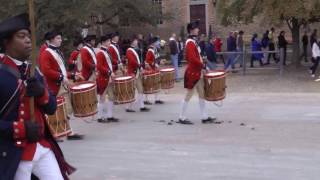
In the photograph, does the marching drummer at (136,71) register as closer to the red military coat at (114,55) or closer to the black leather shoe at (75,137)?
the red military coat at (114,55)

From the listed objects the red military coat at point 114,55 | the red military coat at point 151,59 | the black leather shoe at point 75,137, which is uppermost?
the red military coat at point 114,55

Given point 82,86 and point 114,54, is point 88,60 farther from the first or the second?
point 82,86

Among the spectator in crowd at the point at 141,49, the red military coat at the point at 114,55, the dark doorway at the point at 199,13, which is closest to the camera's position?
the red military coat at the point at 114,55

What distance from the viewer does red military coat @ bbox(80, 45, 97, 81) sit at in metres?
12.1

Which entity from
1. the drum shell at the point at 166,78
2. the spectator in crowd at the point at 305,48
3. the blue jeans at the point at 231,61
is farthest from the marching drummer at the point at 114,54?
the spectator in crowd at the point at 305,48

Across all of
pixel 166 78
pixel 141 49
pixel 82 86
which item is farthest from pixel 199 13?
pixel 82 86

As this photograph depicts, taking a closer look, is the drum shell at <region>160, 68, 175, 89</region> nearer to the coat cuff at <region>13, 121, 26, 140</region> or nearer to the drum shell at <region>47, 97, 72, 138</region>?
the drum shell at <region>47, 97, 72, 138</region>

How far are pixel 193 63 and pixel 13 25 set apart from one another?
25.0 ft

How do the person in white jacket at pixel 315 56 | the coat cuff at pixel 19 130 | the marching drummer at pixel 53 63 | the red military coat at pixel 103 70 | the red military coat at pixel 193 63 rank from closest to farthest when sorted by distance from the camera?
the coat cuff at pixel 19 130, the marching drummer at pixel 53 63, the red military coat at pixel 193 63, the red military coat at pixel 103 70, the person in white jacket at pixel 315 56

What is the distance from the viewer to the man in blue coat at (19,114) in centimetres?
418

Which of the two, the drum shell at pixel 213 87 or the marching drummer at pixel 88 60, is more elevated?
the marching drummer at pixel 88 60

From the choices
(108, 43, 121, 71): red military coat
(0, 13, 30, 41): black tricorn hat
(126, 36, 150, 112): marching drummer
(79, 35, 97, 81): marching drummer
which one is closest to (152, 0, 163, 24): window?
(126, 36, 150, 112): marching drummer

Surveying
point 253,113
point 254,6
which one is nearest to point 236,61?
point 254,6

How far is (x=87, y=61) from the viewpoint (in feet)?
40.0
